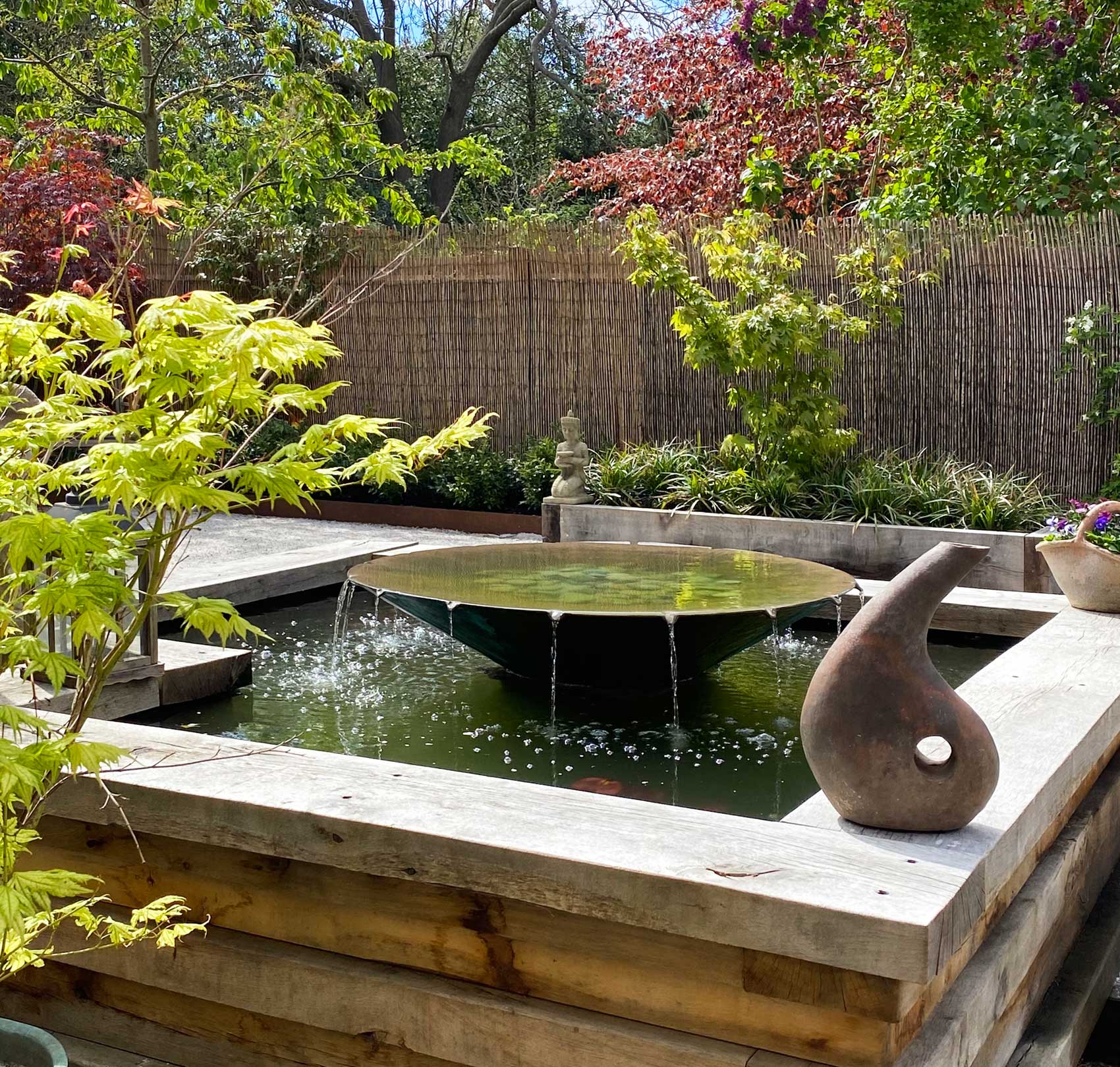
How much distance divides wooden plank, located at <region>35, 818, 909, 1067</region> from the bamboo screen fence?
264 inches

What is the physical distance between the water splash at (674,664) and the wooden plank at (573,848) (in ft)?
5.95

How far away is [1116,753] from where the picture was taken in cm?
432

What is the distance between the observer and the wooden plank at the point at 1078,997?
306cm

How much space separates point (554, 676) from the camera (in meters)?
5.00

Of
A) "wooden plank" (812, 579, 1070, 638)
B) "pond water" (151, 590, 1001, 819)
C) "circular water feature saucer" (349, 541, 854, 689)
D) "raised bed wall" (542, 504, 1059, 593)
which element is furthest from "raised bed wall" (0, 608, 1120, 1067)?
"raised bed wall" (542, 504, 1059, 593)

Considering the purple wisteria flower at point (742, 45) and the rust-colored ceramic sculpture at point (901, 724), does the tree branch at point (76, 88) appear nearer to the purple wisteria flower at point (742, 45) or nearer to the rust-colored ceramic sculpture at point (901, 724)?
the purple wisteria flower at point (742, 45)

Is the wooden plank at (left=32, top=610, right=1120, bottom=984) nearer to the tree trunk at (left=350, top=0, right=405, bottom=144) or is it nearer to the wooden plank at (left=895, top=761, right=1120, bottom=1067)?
the wooden plank at (left=895, top=761, right=1120, bottom=1067)

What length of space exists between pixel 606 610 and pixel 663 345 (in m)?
6.21

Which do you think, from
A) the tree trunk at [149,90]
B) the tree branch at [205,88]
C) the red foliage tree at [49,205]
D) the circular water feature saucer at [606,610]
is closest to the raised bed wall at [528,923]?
the circular water feature saucer at [606,610]

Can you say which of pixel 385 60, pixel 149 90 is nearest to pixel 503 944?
pixel 149 90

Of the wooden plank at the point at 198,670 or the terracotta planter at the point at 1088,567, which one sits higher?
the terracotta planter at the point at 1088,567

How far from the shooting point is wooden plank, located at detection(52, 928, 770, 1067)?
8.00 feet

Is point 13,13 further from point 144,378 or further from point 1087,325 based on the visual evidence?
point 144,378

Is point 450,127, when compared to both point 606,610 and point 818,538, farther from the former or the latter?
point 606,610
